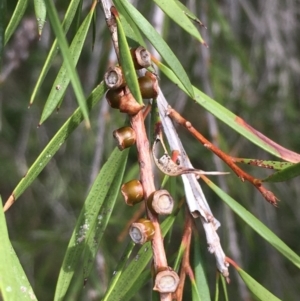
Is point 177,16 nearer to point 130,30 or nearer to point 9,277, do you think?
point 130,30

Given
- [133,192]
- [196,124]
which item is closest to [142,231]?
[133,192]

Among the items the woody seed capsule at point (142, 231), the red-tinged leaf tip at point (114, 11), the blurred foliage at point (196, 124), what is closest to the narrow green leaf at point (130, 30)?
the red-tinged leaf tip at point (114, 11)

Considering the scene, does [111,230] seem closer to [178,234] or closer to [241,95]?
[178,234]

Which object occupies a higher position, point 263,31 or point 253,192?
point 263,31

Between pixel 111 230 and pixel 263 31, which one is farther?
pixel 111 230

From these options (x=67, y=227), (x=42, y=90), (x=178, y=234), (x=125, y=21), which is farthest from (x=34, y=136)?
(x=125, y=21)

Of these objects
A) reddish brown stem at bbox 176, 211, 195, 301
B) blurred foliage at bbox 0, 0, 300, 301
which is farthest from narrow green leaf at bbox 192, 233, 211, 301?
blurred foliage at bbox 0, 0, 300, 301

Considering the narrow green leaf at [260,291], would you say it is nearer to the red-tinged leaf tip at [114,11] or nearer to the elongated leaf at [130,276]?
the elongated leaf at [130,276]
